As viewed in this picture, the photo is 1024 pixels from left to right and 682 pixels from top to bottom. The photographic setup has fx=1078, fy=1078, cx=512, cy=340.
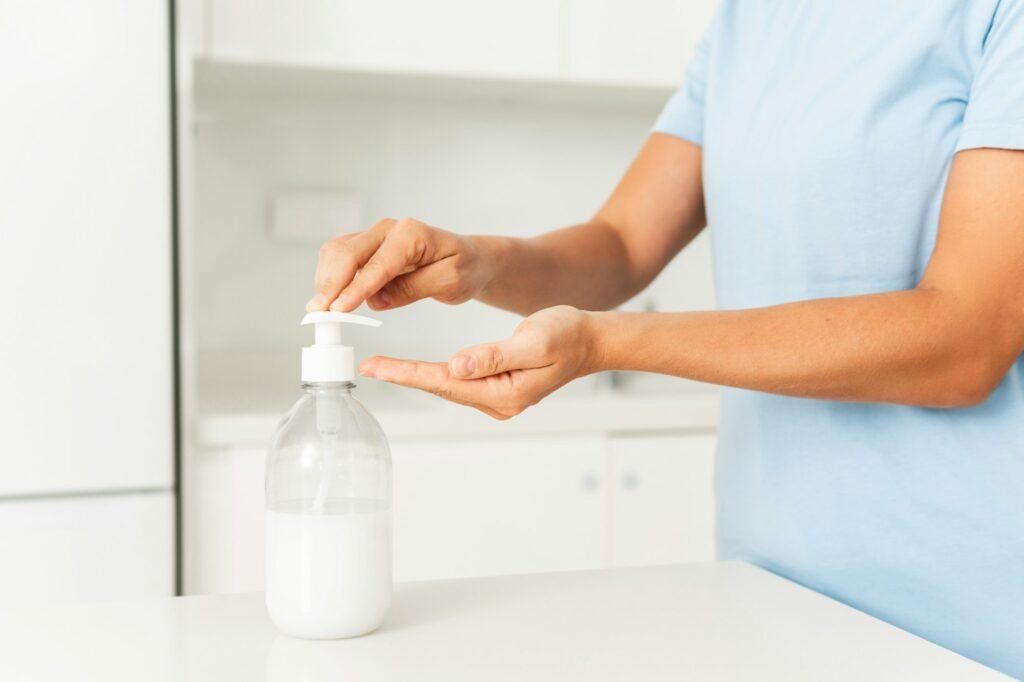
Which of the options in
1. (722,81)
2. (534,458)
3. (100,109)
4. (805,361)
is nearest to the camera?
(805,361)

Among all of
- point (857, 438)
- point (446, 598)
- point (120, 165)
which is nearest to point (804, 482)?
point (857, 438)

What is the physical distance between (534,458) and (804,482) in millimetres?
884

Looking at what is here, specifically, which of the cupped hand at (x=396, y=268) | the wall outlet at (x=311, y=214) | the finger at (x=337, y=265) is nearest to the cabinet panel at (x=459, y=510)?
the wall outlet at (x=311, y=214)

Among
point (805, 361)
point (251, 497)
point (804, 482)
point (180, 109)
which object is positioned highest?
point (180, 109)

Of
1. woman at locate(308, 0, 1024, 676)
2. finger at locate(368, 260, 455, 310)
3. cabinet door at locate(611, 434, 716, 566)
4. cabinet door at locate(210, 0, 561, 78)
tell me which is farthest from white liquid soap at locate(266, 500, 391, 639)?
cabinet door at locate(210, 0, 561, 78)

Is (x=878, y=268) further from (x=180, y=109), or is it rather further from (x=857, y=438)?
(x=180, y=109)

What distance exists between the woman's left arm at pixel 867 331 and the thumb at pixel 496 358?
2 cm

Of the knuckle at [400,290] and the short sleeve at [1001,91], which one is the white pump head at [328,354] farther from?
the short sleeve at [1001,91]

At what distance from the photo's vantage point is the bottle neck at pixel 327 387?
26.5 inches

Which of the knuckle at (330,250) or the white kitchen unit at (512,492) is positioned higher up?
the knuckle at (330,250)

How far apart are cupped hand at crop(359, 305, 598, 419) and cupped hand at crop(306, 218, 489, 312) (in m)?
0.08

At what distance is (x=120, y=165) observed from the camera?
60.4 inches

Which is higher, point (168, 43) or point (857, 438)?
point (168, 43)

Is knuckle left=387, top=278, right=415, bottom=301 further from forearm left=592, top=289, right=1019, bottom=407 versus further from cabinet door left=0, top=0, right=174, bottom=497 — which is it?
cabinet door left=0, top=0, right=174, bottom=497
